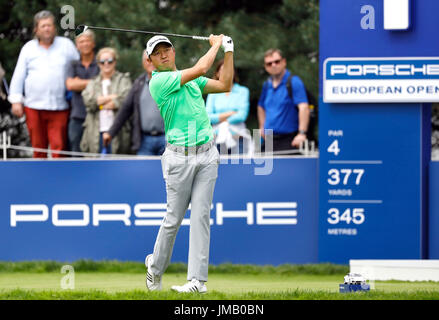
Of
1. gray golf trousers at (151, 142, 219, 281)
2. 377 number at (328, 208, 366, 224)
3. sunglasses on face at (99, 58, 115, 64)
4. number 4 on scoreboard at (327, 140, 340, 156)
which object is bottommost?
377 number at (328, 208, 366, 224)

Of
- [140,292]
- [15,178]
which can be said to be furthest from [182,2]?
[140,292]

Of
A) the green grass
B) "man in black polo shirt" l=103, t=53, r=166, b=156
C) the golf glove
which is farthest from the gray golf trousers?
"man in black polo shirt" l=103, t=53, r=166, b=156

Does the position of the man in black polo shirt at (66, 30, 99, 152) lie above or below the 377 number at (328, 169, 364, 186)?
above

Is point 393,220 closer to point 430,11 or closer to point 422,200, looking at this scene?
point 422,200

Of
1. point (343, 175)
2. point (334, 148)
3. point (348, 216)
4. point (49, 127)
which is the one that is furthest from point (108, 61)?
point (348, 216)

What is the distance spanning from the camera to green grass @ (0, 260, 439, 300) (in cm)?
807

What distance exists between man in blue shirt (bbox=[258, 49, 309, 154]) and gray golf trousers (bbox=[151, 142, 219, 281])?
12.7 ft

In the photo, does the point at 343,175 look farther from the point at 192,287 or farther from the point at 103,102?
the point at 192,287

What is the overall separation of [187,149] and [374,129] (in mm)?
3474

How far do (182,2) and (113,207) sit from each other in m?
6.29

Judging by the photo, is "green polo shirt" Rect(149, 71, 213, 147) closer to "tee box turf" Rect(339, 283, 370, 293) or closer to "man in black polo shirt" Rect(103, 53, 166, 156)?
"tee box turf" Rect(339, 283, 370, 293)

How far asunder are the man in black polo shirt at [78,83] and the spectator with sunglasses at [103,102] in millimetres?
81

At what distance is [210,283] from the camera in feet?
33.6
